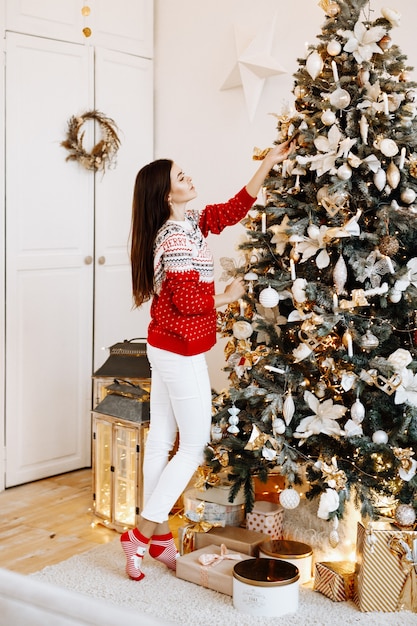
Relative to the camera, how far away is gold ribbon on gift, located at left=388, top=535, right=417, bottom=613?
2447 mm

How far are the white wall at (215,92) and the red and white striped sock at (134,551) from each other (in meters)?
1.29

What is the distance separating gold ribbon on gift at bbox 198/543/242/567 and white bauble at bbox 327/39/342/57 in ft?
5.40

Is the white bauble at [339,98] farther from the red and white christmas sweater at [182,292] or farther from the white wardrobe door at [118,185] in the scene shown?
the white wardrobe door at [118,185]

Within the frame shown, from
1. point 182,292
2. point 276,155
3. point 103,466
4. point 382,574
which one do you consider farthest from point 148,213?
point 382,574

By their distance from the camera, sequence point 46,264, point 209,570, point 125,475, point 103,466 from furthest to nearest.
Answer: point 46,264
point 103,466
point 125,475
point 209,570

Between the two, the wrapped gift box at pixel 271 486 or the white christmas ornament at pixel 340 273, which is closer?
the white christmas ornament at pixel 340 273

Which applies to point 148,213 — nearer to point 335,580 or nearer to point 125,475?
point 125,475

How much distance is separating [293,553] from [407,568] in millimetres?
380

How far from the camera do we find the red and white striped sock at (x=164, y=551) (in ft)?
9.19

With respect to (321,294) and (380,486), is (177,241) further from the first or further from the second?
(380,486)

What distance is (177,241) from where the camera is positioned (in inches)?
105

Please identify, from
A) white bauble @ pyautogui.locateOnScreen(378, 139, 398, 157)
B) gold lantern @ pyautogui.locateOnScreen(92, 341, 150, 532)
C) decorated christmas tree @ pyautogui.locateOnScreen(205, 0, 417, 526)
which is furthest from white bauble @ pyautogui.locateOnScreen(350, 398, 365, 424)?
gold lantern @ pyautogui.locateOnScreen(92, 341, 150, 532)

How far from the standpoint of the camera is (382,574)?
96.7 inches

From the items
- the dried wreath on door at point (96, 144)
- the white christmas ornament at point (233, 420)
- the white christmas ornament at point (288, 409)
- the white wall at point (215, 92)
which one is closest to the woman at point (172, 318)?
the white christmas ornament at point (233, 420)
